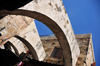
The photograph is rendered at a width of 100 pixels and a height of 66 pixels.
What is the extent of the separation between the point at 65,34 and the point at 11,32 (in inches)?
103

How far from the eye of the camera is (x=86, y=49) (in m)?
5.94

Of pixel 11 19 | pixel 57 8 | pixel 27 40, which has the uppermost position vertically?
pixel 57 8

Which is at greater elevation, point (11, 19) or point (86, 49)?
point (11, 19)

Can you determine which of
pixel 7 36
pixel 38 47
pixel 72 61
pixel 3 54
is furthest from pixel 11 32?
pixel 72 61

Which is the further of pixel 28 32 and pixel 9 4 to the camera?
pixel 28 32

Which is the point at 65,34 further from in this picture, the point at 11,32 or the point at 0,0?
the point at 0,0

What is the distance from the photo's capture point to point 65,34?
3.54 m

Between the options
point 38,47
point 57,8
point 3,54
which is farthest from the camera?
point 38,47

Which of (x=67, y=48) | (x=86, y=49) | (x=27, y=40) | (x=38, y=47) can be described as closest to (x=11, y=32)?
(x=27, y=40)

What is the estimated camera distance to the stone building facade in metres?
2.34

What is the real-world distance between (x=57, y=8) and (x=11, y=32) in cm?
247

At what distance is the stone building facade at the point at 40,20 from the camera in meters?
2.34

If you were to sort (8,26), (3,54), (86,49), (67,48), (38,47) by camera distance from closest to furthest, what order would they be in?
(3,54), (8,26), (67,48), (38,47), (86,49)

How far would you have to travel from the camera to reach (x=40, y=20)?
293cm
